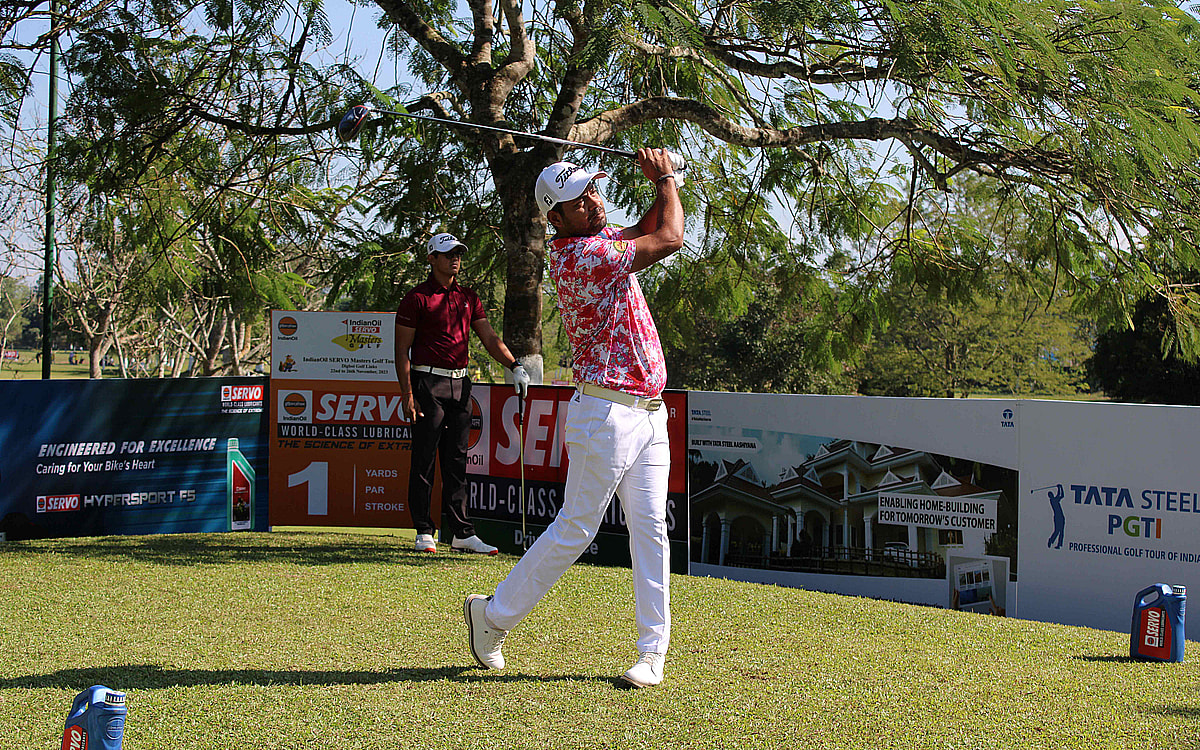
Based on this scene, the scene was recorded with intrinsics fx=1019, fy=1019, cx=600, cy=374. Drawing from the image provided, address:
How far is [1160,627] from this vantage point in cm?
439

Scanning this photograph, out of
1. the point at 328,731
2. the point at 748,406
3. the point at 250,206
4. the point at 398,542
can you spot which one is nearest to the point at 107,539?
the point at 398,542

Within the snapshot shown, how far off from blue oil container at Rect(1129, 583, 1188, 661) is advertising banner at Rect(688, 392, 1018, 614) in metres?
2.10

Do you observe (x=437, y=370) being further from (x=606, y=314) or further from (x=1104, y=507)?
(x=1104, y=507)

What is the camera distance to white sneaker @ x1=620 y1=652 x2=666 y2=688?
372 centimetres

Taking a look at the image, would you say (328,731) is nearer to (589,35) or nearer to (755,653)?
(755,653)

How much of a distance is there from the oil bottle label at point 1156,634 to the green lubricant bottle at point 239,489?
6.93 meters

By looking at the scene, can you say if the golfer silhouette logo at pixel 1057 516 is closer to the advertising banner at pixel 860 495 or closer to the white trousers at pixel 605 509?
the advertising banner at pixel 860 495

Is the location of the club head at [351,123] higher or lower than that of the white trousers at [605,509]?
higher

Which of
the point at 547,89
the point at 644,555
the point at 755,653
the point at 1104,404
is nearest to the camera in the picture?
the point at 644,555

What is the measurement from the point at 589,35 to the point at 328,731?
4.68 metres


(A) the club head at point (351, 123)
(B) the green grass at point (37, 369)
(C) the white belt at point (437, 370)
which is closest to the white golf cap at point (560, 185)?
(A) the club head at point (351, 123)

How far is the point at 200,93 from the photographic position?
26.4 feet

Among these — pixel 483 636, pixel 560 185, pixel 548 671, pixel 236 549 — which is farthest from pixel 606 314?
pixel 236 549

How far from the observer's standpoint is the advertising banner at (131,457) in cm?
796
